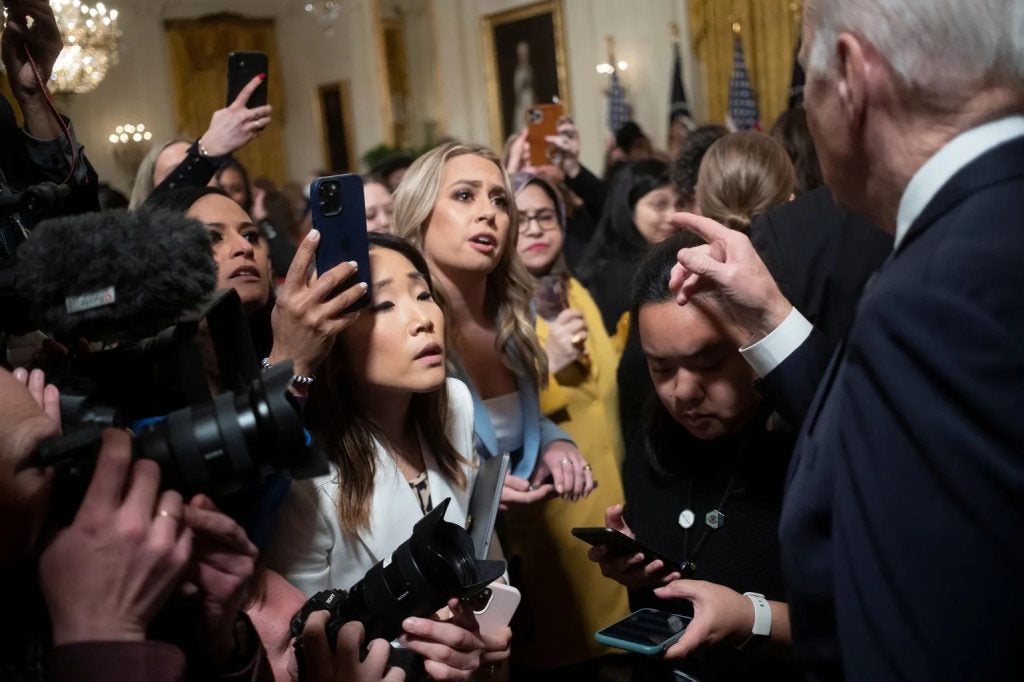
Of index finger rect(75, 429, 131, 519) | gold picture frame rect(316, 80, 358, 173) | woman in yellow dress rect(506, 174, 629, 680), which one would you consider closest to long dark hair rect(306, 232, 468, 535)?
woman in yellow dress rect(506, 174, 629, 680)

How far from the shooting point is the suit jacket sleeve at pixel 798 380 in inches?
63.7

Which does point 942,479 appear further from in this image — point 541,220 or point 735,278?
point 541,220

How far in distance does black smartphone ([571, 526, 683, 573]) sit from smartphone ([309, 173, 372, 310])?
0.62 m

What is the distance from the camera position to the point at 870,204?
1.34 meters

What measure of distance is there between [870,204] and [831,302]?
2.63 ft

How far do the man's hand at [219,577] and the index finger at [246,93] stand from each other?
182 cm

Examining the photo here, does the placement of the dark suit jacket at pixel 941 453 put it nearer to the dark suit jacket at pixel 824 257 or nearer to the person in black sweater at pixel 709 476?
the person in black sweater at pixel 709 476

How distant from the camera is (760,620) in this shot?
1693 mm

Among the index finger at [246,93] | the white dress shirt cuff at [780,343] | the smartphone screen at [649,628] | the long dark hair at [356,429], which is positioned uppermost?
the index finger at [246,93]

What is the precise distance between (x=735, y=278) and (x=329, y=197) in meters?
0.77

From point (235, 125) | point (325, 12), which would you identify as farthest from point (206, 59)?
point (235, 125)

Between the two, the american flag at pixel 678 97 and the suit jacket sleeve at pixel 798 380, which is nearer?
the suit jacket sleeve at pixel 798 380

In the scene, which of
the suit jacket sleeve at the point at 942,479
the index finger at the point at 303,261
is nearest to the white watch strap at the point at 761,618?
the suit jacket sleeve at the point at 942,479

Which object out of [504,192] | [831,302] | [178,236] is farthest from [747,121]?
[178,236]
